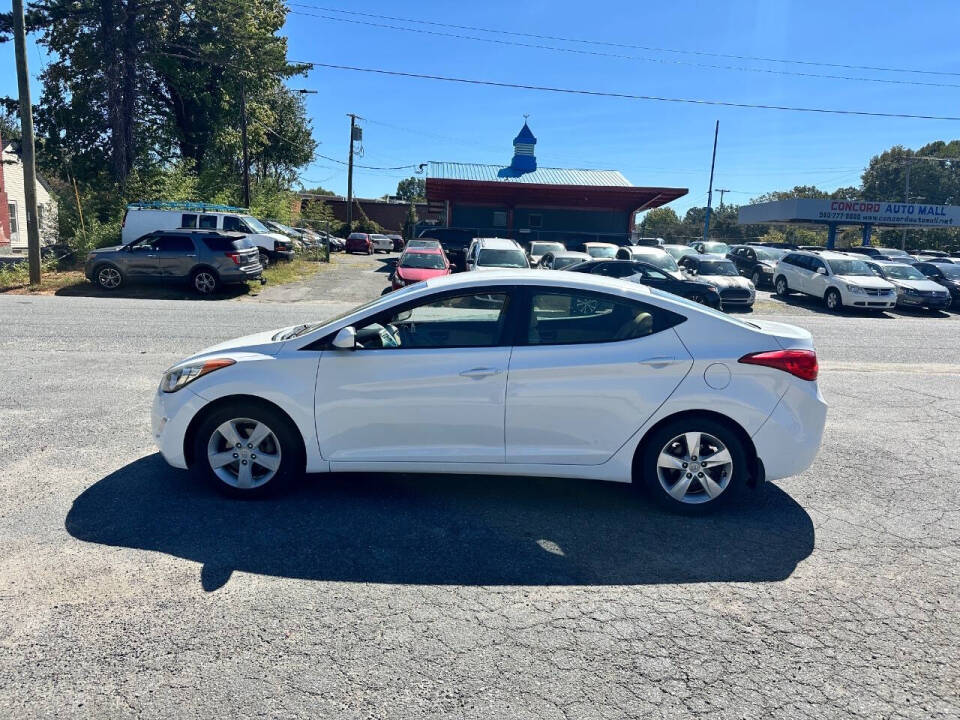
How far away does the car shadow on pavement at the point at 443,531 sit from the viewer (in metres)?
3.76

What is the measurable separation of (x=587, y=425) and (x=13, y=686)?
3.15 metres

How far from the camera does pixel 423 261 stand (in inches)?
731

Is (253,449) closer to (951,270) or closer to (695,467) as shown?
(695,467)

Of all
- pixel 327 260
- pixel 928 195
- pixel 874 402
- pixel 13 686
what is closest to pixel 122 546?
pixel 13 686

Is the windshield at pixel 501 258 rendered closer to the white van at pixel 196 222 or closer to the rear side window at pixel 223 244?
the rear side window at pixel 223 244

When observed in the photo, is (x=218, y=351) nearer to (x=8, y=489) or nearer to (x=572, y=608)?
(x=8, y=489)

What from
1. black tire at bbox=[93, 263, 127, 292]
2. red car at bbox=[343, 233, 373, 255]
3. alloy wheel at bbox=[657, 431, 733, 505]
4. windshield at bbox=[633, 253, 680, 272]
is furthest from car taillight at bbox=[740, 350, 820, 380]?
red car at bbox=[343, 233, 373, 255]

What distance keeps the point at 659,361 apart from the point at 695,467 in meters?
0.73

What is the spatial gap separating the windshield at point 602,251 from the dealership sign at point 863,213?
18.0m

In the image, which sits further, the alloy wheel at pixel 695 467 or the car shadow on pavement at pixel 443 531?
the alloy wheel at pixel 695 467

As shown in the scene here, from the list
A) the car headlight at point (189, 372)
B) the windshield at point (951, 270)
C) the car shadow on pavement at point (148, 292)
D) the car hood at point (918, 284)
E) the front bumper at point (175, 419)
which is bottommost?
the car shadow on pavement at point (148, 292)

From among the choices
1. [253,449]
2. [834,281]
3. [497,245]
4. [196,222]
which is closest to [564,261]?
[497,245]

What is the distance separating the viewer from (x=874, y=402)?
7.90m

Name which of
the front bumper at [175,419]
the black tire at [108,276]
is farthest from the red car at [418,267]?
the front bumper at [175,419]
